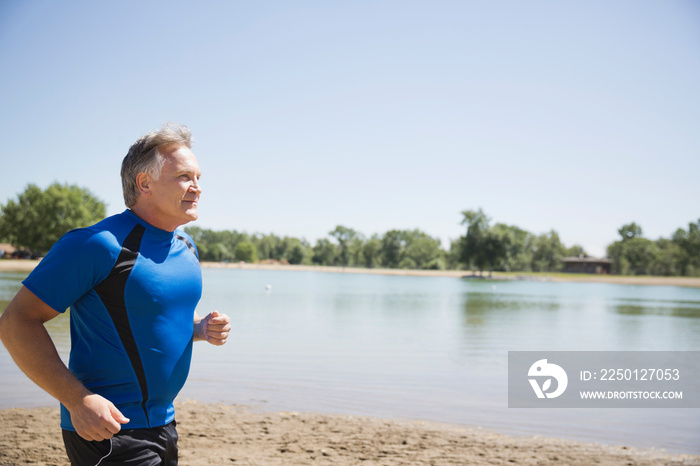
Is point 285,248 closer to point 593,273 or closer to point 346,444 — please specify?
point 593,273

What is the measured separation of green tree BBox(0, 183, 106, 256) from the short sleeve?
78699 millimetres

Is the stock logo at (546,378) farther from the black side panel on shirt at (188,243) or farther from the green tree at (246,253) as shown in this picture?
the green tree at (246,253)

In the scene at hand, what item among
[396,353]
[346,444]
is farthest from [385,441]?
[396,353]

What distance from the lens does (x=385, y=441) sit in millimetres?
6293

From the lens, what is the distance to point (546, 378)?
39.0ft

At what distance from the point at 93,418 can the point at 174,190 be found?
88 centimetres

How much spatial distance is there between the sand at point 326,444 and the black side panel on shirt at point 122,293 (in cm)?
370

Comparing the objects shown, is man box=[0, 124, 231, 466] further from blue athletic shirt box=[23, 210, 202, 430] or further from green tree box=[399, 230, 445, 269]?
green tree box=[399, 230, 445, 269]

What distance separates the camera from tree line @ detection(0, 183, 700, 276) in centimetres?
7406

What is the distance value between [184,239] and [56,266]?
0.66 m

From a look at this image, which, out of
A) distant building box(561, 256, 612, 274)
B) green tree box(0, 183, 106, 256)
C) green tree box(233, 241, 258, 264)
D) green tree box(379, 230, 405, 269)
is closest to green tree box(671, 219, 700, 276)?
distant building box(561, 256, 612, 274)

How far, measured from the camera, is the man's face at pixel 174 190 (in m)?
2.13

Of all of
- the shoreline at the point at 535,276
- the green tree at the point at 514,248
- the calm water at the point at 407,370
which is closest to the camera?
the calm water at the point at 407,370

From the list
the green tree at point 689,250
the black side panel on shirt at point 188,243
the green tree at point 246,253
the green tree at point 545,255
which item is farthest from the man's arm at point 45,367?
the green tree at point 246,253
